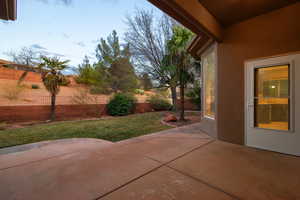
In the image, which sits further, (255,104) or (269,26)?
(255,104)

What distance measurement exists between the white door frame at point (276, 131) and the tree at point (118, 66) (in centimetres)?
937

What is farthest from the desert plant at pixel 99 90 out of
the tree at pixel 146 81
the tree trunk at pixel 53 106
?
the tree at pixel 146 81

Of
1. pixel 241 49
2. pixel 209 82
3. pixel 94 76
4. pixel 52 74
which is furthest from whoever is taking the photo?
Answer: pixel 94 76

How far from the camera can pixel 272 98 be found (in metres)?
2.71

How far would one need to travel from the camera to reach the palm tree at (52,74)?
634 centimetres

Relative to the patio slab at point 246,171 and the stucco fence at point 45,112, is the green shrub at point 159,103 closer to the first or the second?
the stucco fence at point 45,112

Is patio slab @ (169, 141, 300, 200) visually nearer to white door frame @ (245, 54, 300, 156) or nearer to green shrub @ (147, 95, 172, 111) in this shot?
white door frame @ (245, 54, 300, 156)

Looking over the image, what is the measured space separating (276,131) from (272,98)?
2.27 ft

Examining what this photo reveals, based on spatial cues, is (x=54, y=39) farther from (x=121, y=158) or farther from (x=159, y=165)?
(x=159, y=165)

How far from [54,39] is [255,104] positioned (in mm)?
11941

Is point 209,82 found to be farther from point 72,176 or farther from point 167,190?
point 72,176

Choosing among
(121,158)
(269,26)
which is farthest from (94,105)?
(269,26)

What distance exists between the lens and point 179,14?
7.30 feet

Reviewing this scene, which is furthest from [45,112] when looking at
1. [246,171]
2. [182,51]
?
[246,171]
